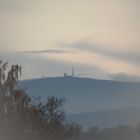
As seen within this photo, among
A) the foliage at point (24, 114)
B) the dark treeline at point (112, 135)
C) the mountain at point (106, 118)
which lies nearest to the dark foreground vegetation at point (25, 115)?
the foliage at point (24, 114)

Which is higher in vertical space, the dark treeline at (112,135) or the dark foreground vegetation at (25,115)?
the dark foreground vegetation at (25,115)

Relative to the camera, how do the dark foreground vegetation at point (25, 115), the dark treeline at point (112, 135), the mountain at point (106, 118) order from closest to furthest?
the dark foreground vegetation at point (25, 115), the dark treeline at point (112, 135), the mountain at point (106, 118)

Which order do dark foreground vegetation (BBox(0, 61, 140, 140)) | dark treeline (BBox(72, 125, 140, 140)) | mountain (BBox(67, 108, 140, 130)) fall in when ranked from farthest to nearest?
mountain (BBox(67, 108, 140, 130))
dark treeline (BBox(72, 125, 140, 140))
dark foreground vegetation (BBox(0, 61, 140, 140))

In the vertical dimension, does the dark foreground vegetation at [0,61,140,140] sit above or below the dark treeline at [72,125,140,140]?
above

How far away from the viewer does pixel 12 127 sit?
26.8m

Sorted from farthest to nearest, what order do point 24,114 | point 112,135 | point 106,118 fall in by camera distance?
point 106,118 < point 112,135 < point 24,114

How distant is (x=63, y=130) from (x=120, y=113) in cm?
11687

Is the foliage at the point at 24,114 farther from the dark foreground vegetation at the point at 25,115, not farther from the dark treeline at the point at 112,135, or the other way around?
the dark treeline at the point at 112,135

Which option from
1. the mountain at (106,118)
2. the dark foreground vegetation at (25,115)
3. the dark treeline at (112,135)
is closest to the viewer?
the dark foreground vegetation at (25,115)

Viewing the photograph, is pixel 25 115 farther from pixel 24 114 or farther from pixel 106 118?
pixel 106 118

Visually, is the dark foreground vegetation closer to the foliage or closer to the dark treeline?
the foliage

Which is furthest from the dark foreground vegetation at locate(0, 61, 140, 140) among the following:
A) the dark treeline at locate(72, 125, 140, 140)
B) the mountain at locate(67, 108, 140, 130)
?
the mountain at locate(67, 108, 140, 130)

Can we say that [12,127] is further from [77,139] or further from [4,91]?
[77,139]

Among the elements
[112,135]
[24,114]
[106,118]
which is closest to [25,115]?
[24,114]
